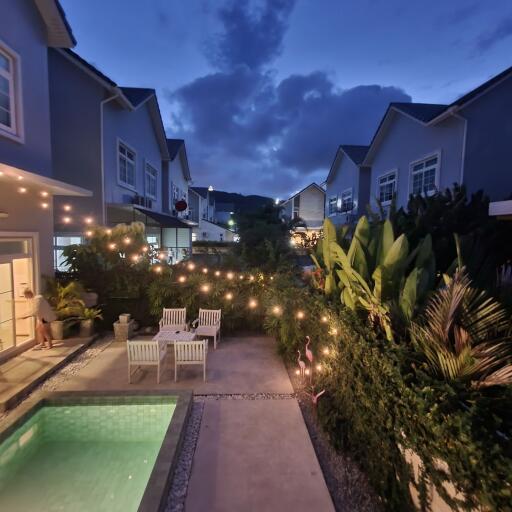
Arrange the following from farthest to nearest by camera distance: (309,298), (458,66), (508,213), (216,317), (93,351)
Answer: (458,66) → (216,317) → (93,351) → (309,298) → (508,213)

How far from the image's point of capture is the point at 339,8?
19.0 meters

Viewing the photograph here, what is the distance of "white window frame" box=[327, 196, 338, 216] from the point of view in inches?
900

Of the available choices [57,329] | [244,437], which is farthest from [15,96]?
[244,437]

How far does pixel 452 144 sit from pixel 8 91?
13.9 metres

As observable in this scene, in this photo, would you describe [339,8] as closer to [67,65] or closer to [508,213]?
[67,65]

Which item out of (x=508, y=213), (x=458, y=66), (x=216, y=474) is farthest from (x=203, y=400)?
(x=458, y=66)

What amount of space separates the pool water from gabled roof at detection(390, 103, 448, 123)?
556 inches

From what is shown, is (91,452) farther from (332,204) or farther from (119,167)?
(332,204)

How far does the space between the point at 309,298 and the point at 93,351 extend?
6.14m

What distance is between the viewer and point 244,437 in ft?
14.9

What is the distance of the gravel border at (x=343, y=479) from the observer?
3.43m

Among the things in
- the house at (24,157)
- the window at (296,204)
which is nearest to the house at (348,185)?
the window at (296,204)

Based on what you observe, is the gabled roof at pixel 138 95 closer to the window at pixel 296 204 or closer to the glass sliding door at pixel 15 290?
the glass sliding door at pixel 15 290

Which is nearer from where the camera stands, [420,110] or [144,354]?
[144,354]
